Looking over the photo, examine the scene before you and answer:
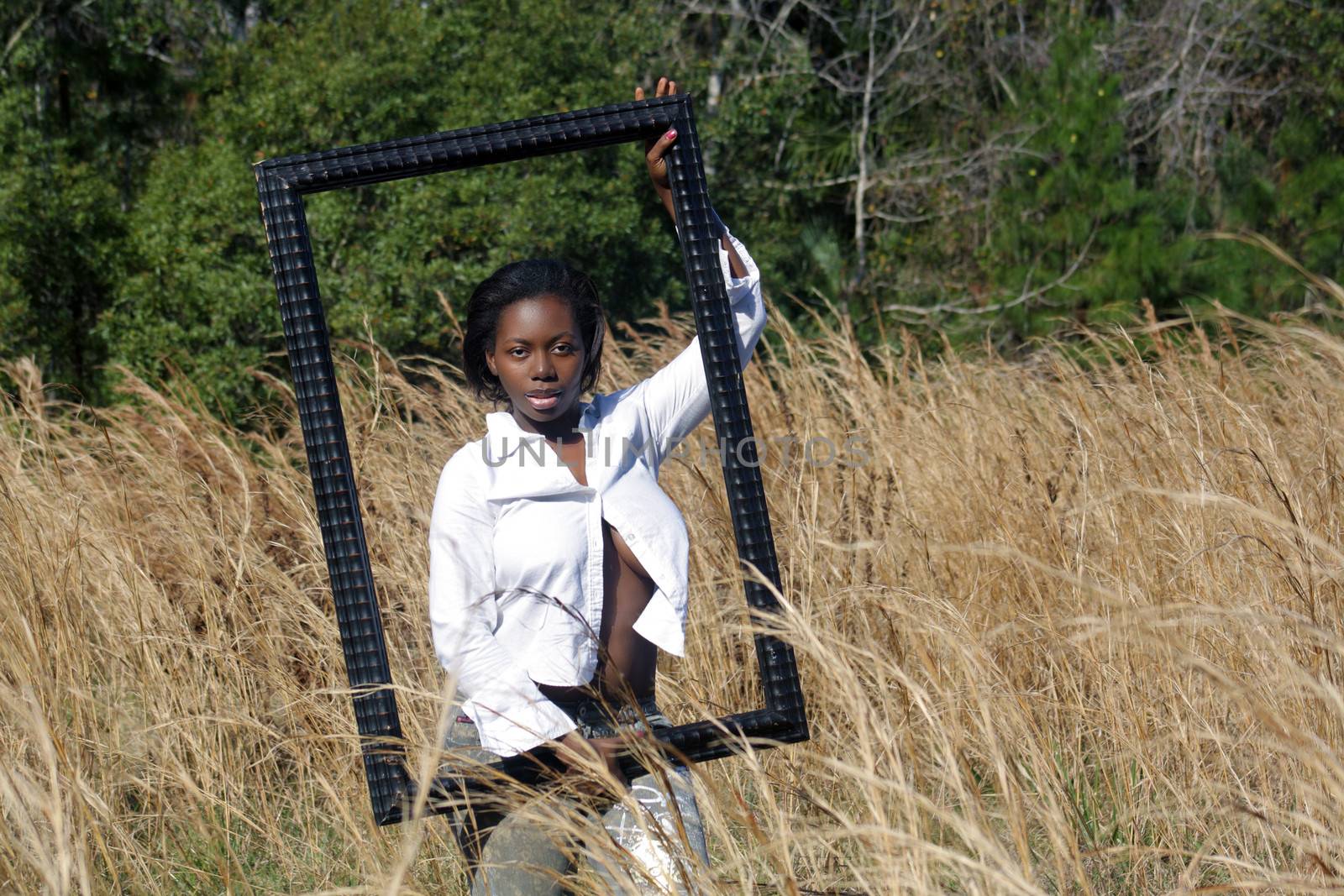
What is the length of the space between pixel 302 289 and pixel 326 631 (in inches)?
53.9

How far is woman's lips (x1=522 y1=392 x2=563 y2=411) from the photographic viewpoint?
1.77 m

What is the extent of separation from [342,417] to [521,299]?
1.07 feet

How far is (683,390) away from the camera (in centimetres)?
189

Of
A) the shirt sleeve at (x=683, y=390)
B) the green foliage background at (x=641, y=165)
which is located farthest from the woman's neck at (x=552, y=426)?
the green foliage background at (x=641, y=165)

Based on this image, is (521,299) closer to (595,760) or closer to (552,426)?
(552,426)

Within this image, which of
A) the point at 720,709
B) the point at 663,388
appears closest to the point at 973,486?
the point at 720,709

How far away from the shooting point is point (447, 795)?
1.59m

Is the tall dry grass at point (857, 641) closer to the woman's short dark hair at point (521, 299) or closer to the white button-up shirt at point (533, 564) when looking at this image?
the white button-up shirt at point (533, 564)

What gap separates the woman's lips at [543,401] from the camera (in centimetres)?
177

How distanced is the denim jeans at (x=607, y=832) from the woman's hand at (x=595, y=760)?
0.10 feet

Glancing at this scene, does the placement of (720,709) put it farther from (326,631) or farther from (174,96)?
(174,96)

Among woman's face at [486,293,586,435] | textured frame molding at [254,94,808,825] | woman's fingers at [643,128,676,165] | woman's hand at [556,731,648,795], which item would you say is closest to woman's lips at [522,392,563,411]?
woman's face at [486,293,586,435]

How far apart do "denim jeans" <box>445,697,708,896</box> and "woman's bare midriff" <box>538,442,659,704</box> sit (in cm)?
3

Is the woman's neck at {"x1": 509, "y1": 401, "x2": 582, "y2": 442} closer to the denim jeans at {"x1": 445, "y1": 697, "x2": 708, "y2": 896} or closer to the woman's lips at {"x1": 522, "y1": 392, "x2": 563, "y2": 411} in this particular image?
the woman's lips at {"x1": 522, "y1": 392, "x2": 563, "y2": 411}
